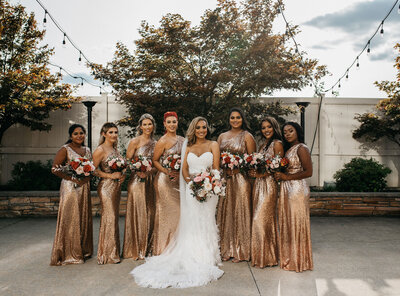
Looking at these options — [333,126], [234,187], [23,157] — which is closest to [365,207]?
[333,126]

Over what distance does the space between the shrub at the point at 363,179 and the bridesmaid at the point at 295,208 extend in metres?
5.19

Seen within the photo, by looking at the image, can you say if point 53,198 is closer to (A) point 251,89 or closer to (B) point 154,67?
(B) point 154,67

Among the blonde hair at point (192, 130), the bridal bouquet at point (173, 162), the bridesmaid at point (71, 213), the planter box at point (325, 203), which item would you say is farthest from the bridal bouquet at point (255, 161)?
the planter box at point (325, 203)

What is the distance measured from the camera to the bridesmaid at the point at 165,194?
16.9 ft

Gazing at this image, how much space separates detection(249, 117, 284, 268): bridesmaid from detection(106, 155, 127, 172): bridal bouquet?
6.51 ft

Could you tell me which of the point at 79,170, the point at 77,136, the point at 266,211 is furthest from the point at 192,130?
the point at 77,136

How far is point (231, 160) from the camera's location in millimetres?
4785

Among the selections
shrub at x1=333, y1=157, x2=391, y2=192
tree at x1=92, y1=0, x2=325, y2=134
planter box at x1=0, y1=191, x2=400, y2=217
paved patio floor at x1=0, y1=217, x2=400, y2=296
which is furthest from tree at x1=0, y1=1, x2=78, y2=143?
shrub at x1=333, y1=157, x2=391, y2=192

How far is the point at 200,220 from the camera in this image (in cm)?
489

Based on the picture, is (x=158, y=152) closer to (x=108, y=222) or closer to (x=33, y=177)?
(x=108, y=222)

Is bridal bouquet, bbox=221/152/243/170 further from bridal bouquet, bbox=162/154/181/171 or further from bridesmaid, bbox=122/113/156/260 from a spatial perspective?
bridesmaid, bbox=122/113/156/260

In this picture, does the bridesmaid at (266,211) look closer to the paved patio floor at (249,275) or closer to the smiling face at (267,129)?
the smiling face at (267,129)

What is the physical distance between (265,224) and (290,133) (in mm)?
1417

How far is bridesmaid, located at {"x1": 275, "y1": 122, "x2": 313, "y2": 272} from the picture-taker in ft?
15.3
